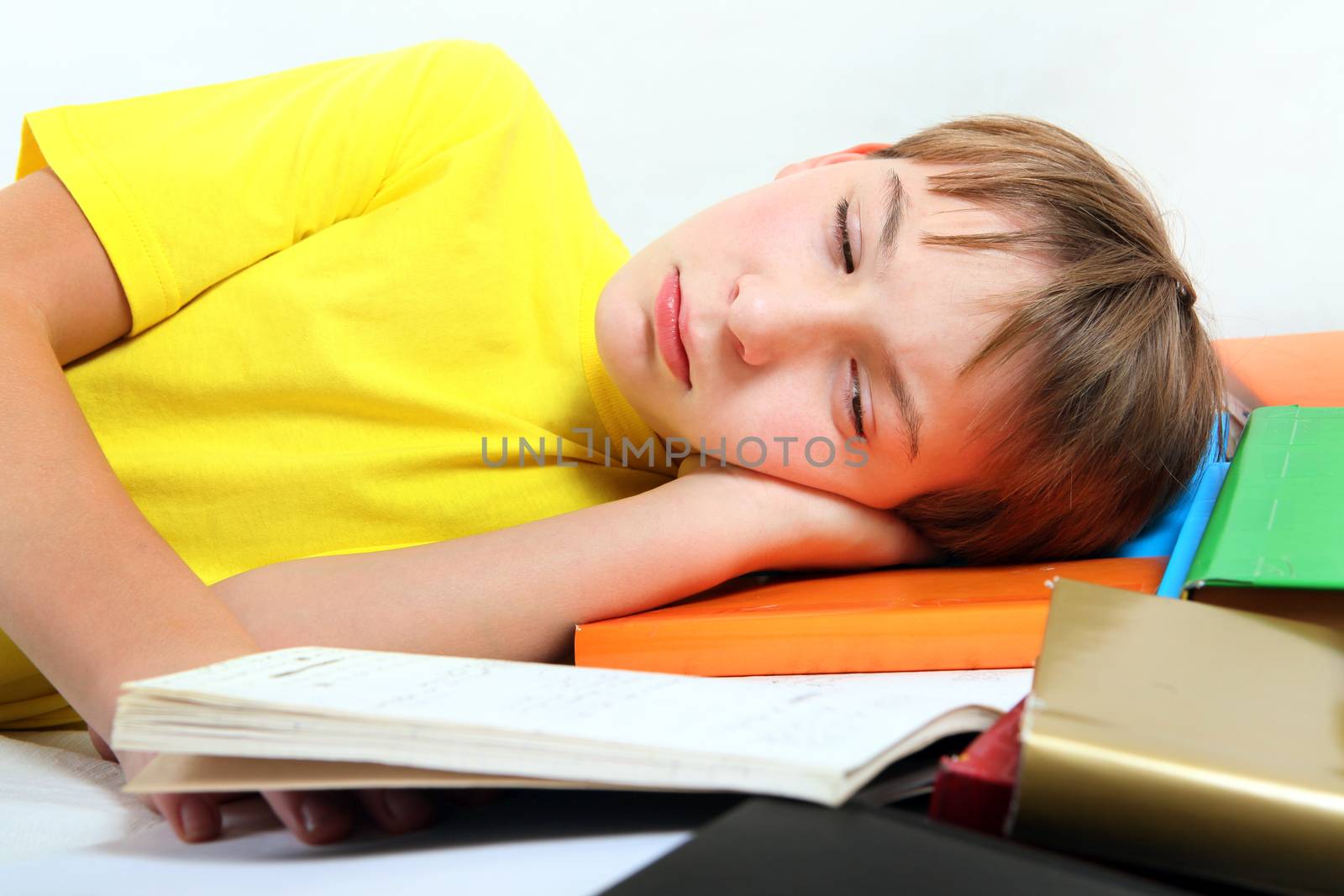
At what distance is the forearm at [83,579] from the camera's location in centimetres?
64

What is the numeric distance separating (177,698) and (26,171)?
0.69 m

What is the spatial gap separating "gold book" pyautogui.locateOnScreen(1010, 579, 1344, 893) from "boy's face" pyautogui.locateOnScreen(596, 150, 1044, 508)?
44 cm

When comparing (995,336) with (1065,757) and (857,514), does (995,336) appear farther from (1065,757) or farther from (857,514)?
(1065,757)

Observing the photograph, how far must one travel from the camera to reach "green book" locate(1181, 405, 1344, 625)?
65 cm

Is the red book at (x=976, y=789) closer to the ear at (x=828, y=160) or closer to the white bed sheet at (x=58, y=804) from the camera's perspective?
the white bed sheet at (x=58, y=804)

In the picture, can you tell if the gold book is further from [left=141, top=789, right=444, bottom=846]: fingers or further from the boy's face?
the boy's face

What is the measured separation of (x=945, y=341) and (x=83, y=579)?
640mm

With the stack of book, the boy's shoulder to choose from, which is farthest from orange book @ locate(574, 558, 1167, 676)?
the boy's shoulder

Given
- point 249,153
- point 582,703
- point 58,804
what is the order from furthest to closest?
1. point 249,153
2. point 58,804
3. point 582,703

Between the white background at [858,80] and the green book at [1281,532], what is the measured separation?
0.59m

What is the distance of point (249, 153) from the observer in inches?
36.6

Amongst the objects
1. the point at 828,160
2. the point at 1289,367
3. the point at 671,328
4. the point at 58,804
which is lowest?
the point at 58,804

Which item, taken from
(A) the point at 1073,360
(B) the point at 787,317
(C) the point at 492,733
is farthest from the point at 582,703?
(A) the point at 1073,360

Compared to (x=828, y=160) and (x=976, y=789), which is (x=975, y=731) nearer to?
(x=976, y=789)
